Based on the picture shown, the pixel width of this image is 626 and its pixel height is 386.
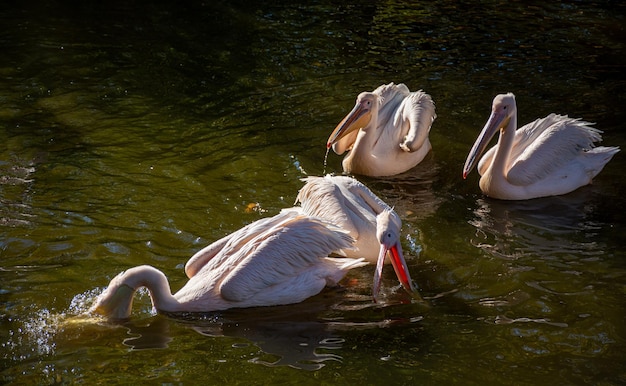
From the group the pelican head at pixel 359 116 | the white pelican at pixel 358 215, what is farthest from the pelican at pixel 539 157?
the white pelican at pixel 358 215

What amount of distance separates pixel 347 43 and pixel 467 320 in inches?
222

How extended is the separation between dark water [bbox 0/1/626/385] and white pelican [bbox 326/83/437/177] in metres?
0.14

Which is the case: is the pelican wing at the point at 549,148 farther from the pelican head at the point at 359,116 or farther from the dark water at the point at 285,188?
the pelican head at the point at 359,116

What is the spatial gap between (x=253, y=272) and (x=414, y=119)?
257 cm

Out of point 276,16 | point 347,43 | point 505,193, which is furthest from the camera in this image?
point 276,16

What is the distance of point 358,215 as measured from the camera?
5227 millimetres

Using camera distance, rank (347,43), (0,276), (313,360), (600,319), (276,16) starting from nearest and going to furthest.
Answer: (313,360), (600,319), (0,276), (347,43), (276,16)

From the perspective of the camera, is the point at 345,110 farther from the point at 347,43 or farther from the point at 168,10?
the point at 168,10

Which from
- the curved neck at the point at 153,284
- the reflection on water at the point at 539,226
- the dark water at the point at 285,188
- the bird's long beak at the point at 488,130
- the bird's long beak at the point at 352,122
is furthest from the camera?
the bird's long beak at the point at 352,122

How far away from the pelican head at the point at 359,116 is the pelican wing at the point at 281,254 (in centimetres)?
173

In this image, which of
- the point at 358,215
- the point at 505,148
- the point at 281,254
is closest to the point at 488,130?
the point at 505,148

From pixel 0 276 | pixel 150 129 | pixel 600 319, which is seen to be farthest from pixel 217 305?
pixel 150 129

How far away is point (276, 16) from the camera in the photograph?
10.6m

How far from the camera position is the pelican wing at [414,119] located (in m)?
6.60
